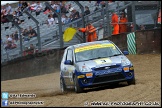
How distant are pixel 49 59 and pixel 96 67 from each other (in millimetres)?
13370

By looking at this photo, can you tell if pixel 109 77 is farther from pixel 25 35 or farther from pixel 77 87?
pixel 25 35

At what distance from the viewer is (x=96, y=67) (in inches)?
509

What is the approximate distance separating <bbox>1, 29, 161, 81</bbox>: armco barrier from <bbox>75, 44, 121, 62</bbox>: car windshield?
8263 millimetres

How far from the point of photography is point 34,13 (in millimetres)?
28312

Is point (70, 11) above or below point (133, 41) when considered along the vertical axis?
above

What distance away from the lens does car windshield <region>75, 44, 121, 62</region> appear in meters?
13.8

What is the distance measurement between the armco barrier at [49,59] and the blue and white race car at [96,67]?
828cm

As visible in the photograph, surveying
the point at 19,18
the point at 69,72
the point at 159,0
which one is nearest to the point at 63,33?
the point at 19,18

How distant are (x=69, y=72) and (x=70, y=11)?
12.0 meters

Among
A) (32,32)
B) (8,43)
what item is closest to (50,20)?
(32,32)

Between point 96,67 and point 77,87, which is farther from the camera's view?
point 77,87

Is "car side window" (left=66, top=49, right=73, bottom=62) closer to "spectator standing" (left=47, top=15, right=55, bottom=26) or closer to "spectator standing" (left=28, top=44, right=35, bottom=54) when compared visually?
"spectator standing" (left=47, top=15, right=55, bottom=26)

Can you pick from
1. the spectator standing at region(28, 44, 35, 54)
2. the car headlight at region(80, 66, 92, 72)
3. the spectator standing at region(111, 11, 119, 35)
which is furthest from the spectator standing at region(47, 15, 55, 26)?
the car headlight at region(80, 66, 92, 72)

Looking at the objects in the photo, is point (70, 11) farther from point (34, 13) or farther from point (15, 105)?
point (15, 105)
